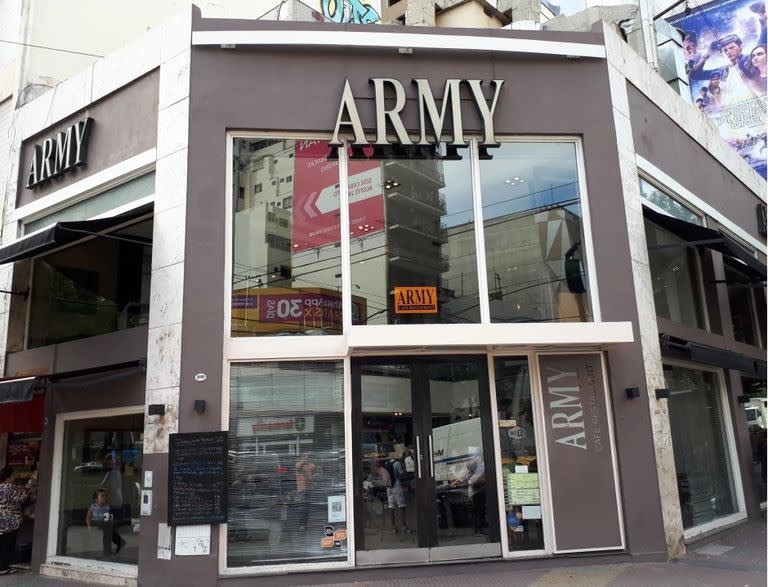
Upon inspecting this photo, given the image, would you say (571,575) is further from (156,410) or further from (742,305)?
(742,305)

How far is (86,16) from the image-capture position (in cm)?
1292

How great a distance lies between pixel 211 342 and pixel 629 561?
6252 millimetres

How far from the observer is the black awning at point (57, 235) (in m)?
8.58

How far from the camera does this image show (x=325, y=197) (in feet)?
31.0

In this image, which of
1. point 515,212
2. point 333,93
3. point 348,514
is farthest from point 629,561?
point 333,93

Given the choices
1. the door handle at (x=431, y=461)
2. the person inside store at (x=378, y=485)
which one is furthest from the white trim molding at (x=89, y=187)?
the door handle at (x=431, y=461)

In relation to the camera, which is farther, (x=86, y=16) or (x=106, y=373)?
(x=86, y=16)

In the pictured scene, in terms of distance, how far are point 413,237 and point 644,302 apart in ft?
11.9

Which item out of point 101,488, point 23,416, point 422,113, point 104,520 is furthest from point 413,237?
point 23,416

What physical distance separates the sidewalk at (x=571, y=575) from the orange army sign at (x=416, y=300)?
11.1 ft

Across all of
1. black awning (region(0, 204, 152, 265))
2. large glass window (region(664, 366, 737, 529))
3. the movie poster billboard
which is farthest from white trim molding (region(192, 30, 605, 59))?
the movie poster billboard

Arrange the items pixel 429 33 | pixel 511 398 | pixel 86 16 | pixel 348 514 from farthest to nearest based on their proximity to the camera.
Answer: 1. pixel 86 16
2. pixel 429 33
3. pixel 511 398
4. pixel 348 514

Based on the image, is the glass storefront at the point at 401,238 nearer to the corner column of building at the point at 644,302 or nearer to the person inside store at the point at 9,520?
the corner column of building at the point at 644,302

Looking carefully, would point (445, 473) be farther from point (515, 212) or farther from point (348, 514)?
point (515, 212)
